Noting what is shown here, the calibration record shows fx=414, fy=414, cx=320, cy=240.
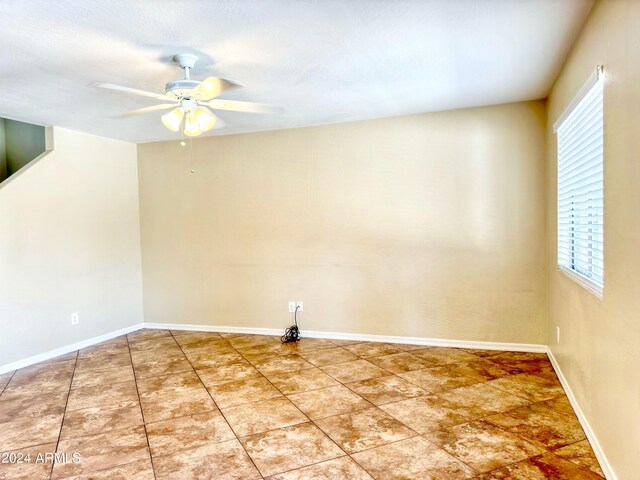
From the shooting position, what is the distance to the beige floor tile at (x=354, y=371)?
3.37 metres

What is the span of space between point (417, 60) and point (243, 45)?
1.12 m

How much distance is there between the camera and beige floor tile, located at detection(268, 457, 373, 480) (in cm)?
205

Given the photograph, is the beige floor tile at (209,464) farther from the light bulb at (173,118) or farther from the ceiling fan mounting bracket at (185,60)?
the ceiling fan mounting bracket at (185,60)

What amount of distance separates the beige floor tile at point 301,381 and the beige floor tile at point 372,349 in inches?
23.7

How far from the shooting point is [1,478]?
6.95 feet

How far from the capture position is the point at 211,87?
233cm

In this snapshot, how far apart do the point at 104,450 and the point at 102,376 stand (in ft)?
4.44

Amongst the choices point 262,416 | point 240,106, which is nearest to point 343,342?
point 262,416

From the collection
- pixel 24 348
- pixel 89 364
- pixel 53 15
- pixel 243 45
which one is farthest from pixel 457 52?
pixel 24 348

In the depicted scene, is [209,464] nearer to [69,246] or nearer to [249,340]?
[249,340]

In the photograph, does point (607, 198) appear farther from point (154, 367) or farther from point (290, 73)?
point (154, 367)

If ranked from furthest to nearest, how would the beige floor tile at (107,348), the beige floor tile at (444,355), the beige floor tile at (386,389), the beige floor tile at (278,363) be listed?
the beige floor tile at (107,348) → the beige floor tile at (444,355) → the beige floor tile at (278,363) → the beige floor tile at (386,389)

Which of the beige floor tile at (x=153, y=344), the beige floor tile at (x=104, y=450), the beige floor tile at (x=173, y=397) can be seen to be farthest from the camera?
the beige floor tile at (x=153, y=344)

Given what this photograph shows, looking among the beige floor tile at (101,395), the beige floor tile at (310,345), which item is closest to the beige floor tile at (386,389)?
the beige floor tile at (310,345)
